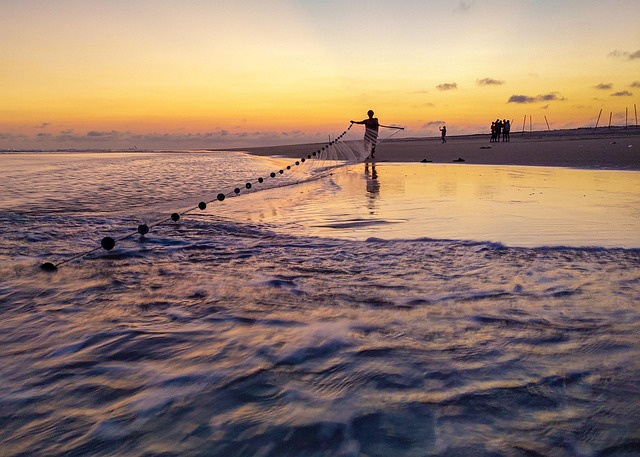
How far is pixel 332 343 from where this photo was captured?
3.11 m

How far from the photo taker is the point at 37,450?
7.06 ft

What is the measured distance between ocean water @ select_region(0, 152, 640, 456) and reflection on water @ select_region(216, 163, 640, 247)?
92 mm

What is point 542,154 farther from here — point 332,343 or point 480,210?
point 332,343

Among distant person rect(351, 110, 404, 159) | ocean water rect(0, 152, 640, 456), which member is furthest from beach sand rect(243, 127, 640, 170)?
ocean water rect(0, 152, 640, 456)

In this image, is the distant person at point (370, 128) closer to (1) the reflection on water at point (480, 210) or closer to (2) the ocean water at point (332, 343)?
(1) the reflection on water at point (480, 210)

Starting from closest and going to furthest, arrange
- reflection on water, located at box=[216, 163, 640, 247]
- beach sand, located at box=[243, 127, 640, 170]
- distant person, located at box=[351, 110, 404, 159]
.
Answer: reflection on water, located at box=[216, 163, 640, 247] < beach sand, located at box=[243, 127, 640, 170] < distant person, located at box=[351, 110, 404, 159]

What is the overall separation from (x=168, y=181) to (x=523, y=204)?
44.7 ft

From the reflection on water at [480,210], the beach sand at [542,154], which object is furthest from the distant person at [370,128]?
the reflection on water at [480,210]

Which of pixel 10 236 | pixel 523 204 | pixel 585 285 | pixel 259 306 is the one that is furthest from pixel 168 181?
pixel 585 285

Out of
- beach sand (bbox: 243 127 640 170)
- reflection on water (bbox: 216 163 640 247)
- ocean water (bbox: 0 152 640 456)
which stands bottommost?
ocean water (bbox: 0 152 640 456)

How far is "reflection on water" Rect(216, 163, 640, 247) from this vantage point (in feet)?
19.9

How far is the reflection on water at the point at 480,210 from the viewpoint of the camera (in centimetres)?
607

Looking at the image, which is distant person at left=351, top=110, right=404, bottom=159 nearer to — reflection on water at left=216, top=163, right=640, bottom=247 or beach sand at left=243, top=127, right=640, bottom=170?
beach sand at left=243, top=127, right=640, bottom=170

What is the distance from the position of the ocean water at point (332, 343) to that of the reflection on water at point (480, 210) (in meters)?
0.09
